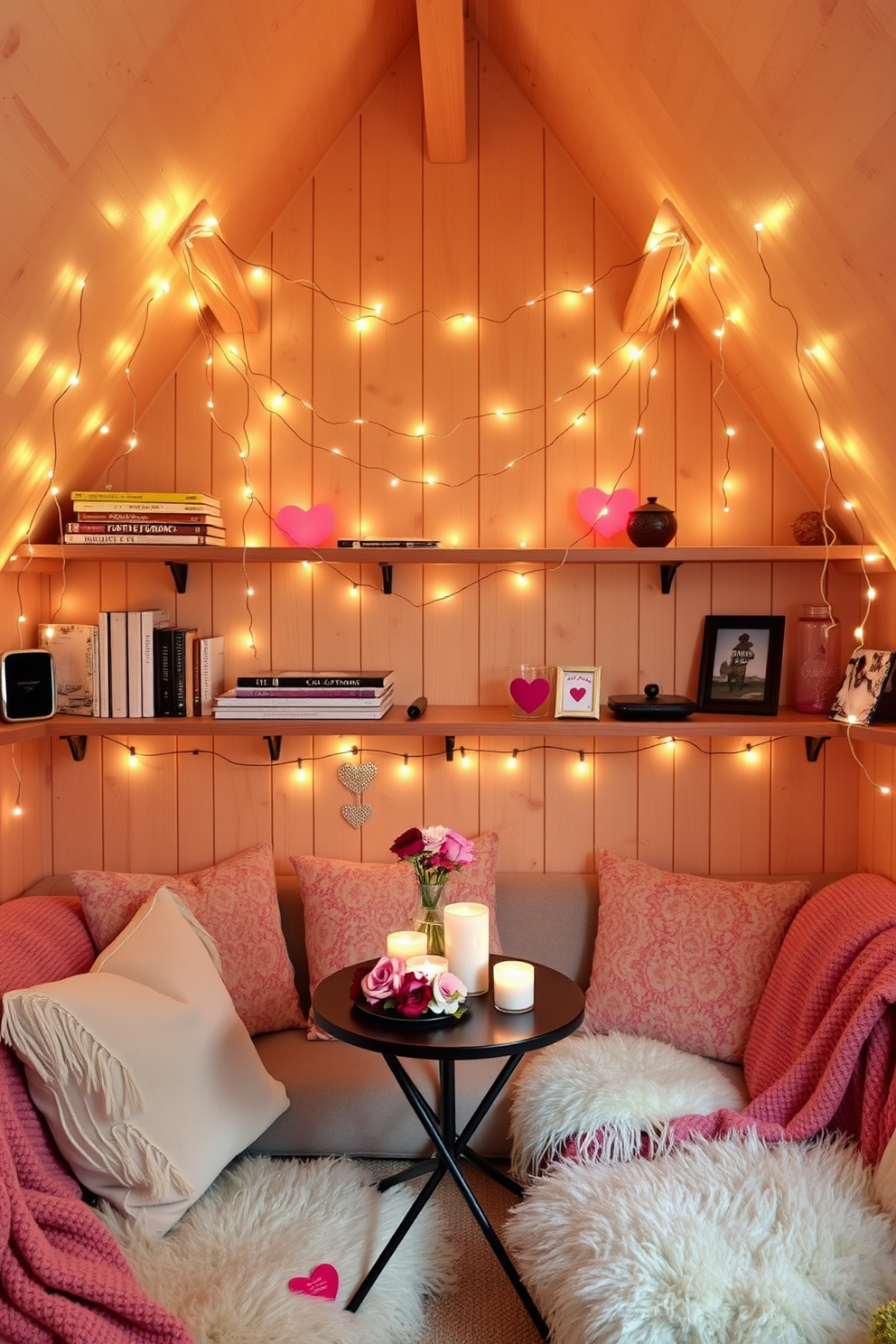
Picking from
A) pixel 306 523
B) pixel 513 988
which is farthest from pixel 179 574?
pixel 513 988

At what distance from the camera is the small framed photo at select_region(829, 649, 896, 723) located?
2.43 meters

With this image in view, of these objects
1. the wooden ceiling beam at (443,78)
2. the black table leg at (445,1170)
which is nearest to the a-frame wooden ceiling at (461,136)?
the wooden ceiling beam at (443,78)

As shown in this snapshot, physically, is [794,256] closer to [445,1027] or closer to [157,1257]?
[445,1027]

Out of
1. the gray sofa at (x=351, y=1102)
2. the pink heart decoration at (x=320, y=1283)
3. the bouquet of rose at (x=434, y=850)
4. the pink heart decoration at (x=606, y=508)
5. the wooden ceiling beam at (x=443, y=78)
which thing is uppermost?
the wooden ceiling beam at (x=443, y=78)

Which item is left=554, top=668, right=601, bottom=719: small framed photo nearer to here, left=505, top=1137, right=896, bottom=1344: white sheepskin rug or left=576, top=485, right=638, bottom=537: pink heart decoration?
left=576, top=485, right=638, bottom=537: pink heart decoration

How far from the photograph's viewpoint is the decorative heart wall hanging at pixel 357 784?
2770mm

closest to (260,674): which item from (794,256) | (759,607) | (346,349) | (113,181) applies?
(346,349)

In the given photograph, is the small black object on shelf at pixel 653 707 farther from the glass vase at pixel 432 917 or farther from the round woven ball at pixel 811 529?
the glass vase at pixel 432 917

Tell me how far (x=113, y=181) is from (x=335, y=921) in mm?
1692

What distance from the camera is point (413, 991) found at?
1.89 metres

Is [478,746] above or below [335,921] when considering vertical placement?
above

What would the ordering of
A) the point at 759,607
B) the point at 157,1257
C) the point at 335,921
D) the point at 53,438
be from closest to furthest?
the point at 157,1257 → the point at 53,438 → the point at 335,921 → the point at 759,607

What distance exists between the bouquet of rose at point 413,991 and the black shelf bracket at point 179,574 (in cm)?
129

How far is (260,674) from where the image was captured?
2.61 metres
